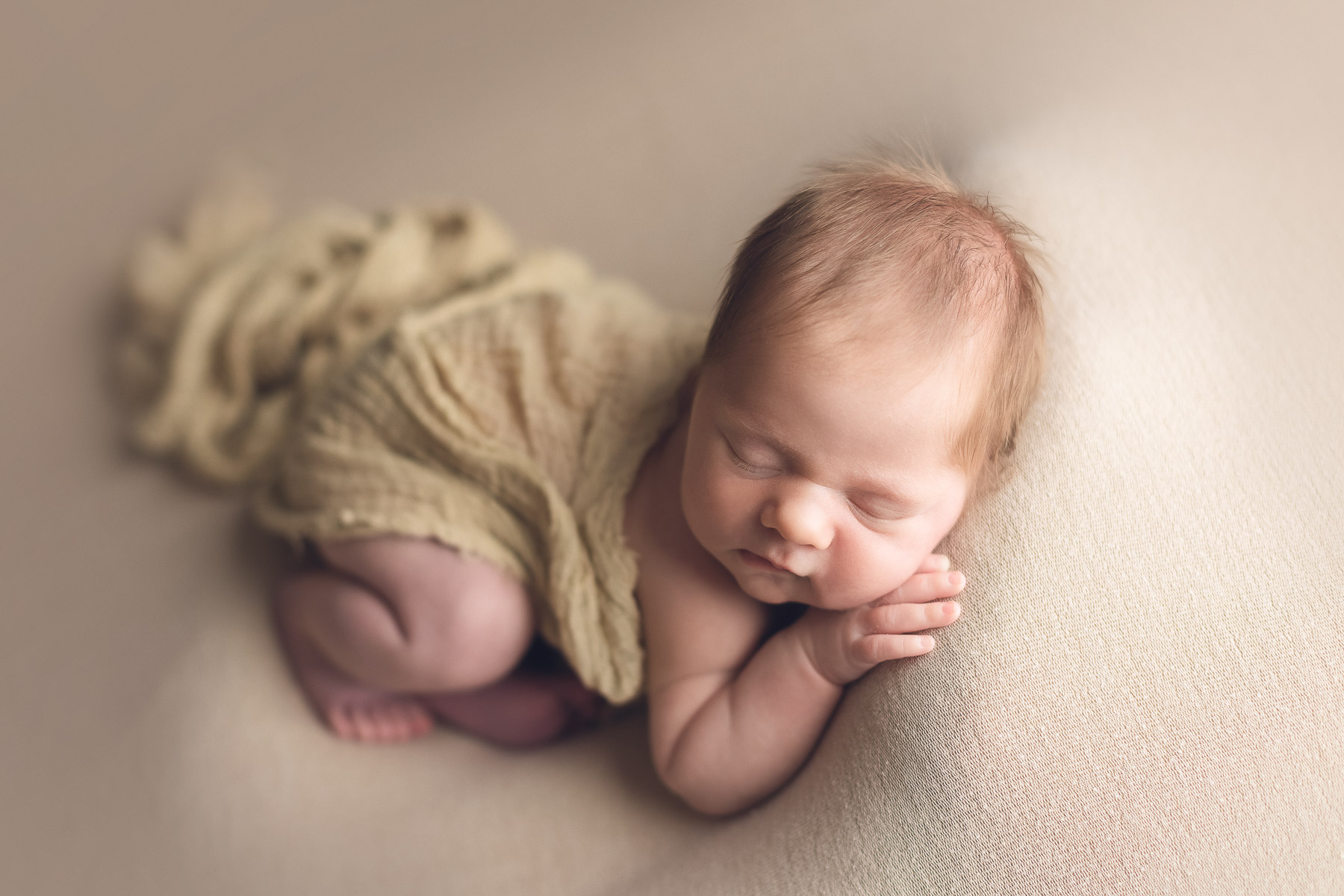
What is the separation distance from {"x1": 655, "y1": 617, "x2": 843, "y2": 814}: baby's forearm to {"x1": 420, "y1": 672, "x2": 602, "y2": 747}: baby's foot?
0.72 ft

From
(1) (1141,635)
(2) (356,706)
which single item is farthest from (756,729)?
(2) (356,706)

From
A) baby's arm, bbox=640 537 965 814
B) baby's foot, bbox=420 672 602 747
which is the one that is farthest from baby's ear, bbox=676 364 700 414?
baby's foot, bbox=420 672 602 747

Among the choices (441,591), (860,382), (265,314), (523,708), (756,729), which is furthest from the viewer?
(265,314)

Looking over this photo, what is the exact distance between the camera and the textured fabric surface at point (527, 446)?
2.99 ft

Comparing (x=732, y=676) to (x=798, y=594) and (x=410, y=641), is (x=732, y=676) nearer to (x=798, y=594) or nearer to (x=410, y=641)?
(x=798, y=594)

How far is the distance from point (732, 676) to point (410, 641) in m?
0.34

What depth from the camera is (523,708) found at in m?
1.05

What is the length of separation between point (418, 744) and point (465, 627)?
9.7 inches

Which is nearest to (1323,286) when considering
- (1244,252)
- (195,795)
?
(1244,252)

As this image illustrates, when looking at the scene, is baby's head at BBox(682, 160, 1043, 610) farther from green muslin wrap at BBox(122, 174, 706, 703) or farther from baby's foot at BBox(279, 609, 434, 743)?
baby's foot at BBox(279, 609, 434, 743)

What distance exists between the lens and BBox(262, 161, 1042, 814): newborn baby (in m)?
0.69

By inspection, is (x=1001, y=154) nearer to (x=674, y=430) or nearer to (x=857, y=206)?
(x=857, y=206)

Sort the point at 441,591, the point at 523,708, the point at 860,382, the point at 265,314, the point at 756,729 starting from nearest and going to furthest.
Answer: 1. the point at 860,382
2. the point at 756,729
3. the point at 441,591
4. the point at 523,708
5. the point at 265,314

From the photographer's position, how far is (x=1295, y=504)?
0.71 m
